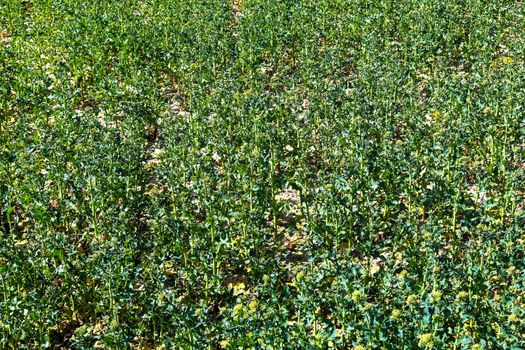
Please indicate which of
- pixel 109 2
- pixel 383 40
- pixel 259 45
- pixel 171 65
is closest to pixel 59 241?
pixel 171 65

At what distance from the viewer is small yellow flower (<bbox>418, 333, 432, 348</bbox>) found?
530 centimetres

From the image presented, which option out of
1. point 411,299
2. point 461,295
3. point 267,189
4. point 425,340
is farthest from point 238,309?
point 267,189

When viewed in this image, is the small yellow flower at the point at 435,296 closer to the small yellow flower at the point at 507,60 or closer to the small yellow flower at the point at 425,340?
the small yellow flower at the point at 425,340

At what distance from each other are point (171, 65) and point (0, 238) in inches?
245

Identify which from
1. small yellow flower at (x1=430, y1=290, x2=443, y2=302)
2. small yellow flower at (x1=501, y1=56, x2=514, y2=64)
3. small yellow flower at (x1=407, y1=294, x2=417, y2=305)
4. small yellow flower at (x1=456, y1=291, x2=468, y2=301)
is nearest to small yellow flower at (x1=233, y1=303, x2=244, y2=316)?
small yellow flower at (x1=407, y1=294, x2=417, y2=305)

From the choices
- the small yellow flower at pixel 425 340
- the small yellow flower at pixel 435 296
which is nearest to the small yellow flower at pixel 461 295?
the small yellow flower at pixel 435 296

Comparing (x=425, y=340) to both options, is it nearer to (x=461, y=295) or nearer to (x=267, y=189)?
(x=461, y=295)

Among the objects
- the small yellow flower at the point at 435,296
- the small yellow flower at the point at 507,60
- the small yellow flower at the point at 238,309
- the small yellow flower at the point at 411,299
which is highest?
the small yellow flower at the point at 507,60

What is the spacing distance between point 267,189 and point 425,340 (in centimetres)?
385

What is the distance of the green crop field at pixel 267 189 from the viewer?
6.30m

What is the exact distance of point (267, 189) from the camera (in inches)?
346

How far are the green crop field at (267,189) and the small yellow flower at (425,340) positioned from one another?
0.14 m

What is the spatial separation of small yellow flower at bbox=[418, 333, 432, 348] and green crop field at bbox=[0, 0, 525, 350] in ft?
0.45

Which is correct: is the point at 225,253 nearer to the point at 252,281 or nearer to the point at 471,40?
the point at 252,281
